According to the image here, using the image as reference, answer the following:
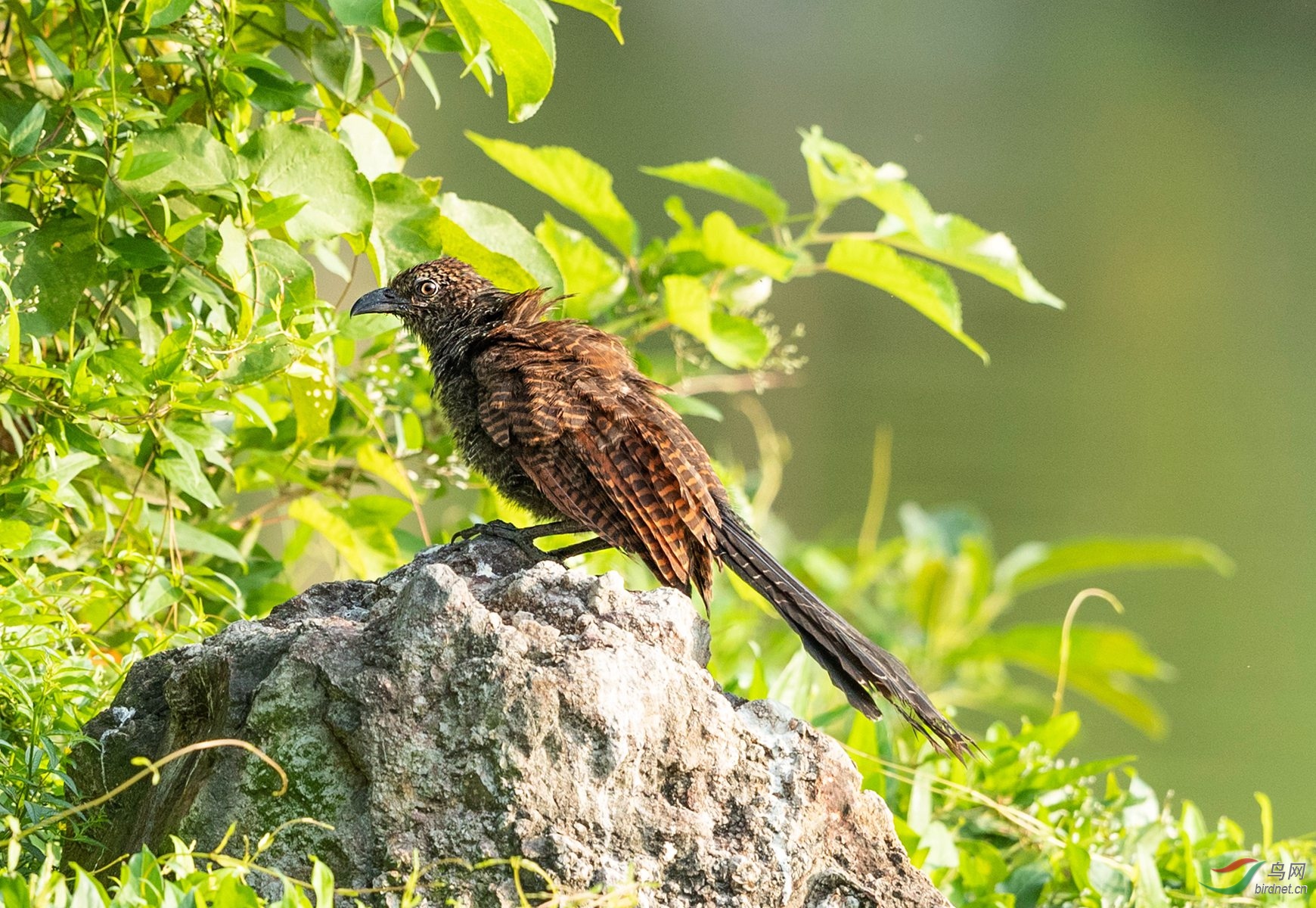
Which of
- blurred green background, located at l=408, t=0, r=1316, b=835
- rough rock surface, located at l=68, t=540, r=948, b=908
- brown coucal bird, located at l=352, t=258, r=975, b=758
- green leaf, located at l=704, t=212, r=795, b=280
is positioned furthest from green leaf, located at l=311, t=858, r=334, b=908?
blurred green background, located at l=408, t=0, r=1316, b=835

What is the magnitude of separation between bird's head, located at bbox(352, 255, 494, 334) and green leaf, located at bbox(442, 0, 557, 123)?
632 mm

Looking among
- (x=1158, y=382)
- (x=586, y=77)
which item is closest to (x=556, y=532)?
(x=1158, y=382)

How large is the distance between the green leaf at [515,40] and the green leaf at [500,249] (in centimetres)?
43

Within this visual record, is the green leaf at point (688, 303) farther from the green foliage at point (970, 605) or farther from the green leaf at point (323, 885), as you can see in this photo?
the green leaf at point (323, 885)

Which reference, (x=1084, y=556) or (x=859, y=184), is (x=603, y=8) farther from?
(x=1084, y=556)

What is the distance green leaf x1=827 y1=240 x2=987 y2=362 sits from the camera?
3285mm

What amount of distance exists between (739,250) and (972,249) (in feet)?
1.92

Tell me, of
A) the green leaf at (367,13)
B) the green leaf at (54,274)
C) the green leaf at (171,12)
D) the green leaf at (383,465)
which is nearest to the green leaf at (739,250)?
the green leaf at (383,465)

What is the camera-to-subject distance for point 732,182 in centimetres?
344

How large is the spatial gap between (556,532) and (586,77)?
21.2m

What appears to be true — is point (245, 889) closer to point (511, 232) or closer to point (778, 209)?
point (511, 232)

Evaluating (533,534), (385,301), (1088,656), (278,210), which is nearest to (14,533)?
(278,210)

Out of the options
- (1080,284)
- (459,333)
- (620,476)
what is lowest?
(620,476)

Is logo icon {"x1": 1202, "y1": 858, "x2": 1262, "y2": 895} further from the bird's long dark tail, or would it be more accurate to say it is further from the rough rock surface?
the rough rock surface
